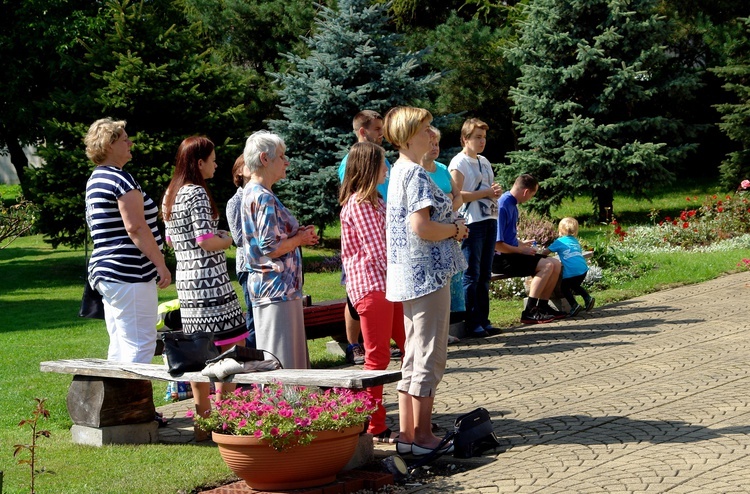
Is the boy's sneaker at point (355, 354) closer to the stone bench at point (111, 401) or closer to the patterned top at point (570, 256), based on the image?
the stone bench at point (111, 401)

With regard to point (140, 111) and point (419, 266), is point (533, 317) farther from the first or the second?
point (140, 111)

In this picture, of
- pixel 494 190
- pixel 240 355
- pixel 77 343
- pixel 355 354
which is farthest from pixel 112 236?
pixel 77 343

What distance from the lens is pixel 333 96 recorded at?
1850 cm

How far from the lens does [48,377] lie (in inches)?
362

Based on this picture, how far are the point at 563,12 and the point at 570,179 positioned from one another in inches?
154

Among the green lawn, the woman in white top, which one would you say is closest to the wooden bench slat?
the green lawn

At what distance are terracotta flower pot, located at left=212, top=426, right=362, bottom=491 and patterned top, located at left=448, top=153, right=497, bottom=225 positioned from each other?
4890mm

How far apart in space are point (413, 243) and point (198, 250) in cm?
164

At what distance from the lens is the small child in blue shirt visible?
37.6 feet

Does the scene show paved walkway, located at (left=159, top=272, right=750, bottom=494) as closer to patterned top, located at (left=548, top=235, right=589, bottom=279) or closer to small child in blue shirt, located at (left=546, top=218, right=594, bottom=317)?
small child in blue shirt, located at (left=546, top=218, right=594, bottom=317)

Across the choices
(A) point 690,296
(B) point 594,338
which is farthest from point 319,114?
(B) point 594,338

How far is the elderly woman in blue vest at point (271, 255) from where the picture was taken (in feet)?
20.0

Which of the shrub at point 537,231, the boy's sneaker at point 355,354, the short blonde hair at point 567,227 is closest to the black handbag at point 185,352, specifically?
the boy's sneaker at point 355,354

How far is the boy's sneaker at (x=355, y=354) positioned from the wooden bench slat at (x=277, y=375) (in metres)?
3.17
